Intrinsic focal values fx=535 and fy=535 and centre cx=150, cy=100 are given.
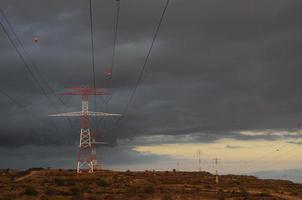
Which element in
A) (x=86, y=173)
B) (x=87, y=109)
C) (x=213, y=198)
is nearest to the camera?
(x=213, y=198)

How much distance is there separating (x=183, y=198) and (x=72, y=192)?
867 inches

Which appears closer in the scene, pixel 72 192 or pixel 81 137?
pixel 72 192

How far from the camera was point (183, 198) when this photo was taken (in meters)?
87.0

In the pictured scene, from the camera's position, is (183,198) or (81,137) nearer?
(183,198)

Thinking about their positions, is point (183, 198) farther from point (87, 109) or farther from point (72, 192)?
point (87, 109)

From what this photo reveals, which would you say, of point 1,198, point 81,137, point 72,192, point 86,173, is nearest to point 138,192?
point 72,192

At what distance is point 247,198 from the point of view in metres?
90.6

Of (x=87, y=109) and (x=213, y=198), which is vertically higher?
(x=87, y=109)

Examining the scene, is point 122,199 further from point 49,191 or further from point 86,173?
point 86,173

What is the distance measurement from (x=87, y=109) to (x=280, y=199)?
142 feet

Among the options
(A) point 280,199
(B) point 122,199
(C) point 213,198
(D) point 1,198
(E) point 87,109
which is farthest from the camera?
(E) point 87,109

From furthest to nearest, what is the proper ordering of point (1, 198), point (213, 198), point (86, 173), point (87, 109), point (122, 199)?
point (86, 173), point (87, 109), point (213, 198), point (122, 199), point (1, 198)

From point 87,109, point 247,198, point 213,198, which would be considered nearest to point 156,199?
point 213,198

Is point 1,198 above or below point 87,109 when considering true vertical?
below
